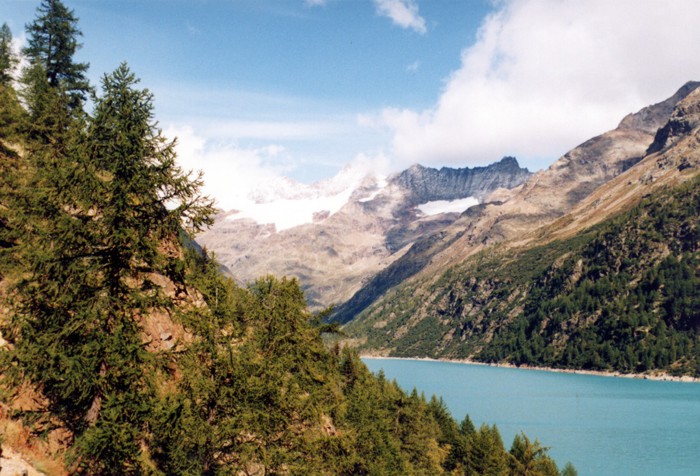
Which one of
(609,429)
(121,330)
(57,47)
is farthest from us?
(609,429)

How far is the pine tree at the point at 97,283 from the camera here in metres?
15.7

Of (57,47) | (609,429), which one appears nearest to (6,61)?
(57,47)

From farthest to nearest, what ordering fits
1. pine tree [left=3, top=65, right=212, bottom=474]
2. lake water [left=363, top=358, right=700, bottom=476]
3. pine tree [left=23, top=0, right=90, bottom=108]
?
lake water [left=363, top=358, right=700, bottom=476], pine tree [left=23, top=0, right=90, bottom=108], pine tree [left=3, top=65, right=212, bottom=474]

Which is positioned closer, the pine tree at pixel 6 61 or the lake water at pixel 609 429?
the pine tree at pixel 6 61

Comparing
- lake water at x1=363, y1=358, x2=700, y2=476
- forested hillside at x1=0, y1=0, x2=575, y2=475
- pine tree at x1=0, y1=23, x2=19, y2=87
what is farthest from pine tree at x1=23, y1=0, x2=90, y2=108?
lake water at x1=363, y1=358, x2=700, y2=476

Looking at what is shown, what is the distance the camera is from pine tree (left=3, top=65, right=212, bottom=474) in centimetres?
1570

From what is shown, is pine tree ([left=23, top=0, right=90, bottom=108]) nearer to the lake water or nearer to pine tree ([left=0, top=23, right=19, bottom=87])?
pine tree ([left=0, top=23, right=19, bottom=87])

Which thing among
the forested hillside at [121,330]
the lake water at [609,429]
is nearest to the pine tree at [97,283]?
the forested hillside at [121,330]

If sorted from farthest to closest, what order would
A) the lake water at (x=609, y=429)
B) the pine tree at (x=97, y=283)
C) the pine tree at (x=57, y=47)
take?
the lake water at (x=609, y=429) < the pine tree at (x=57, y=47) < the pine tree at (x=97, y=283)

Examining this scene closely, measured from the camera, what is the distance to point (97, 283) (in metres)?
16.8

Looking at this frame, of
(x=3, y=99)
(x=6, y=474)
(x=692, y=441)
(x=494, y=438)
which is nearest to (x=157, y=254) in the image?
(x=6, y=474)

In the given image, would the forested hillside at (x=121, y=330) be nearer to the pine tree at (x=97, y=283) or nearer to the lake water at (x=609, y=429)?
the pine tree at (x=97, y=283)

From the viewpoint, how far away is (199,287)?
1883 centimetres

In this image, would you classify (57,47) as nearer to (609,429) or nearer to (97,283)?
(97,283)
